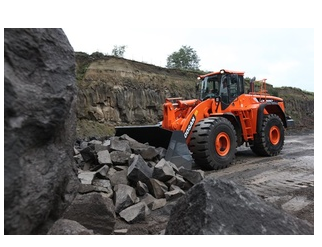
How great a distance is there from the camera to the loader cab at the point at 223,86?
7.84 m

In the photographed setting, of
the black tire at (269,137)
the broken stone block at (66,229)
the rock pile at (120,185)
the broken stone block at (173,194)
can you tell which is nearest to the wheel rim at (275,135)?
the black tire at (269,137)

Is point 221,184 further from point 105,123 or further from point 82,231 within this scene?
point 105,123

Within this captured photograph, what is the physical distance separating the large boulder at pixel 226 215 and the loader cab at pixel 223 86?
5548 mm

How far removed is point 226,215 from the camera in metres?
2.21

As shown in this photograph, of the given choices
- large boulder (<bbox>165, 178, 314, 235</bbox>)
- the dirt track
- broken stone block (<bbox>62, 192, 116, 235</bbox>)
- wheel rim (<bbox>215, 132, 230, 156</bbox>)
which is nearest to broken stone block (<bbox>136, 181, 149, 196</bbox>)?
the dirt track

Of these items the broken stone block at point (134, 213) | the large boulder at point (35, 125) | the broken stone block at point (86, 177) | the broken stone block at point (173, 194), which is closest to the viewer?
the large boulder at point (35, 125)

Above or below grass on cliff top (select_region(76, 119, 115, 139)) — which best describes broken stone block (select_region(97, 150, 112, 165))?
below

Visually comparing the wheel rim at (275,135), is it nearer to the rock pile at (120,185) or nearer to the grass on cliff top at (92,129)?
the rock pile at (120,185)

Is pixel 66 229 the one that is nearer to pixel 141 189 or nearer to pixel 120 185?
pixel 120 185

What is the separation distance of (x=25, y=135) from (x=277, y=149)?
327 inches

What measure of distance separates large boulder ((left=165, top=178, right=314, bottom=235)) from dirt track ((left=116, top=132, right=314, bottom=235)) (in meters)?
0.87

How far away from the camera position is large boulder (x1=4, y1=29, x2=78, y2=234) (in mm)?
1652

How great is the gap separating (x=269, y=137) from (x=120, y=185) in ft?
18.6

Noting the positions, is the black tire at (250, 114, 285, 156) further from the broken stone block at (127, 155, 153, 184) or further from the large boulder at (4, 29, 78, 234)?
the large boulder at (4, 29, 78, 234)
